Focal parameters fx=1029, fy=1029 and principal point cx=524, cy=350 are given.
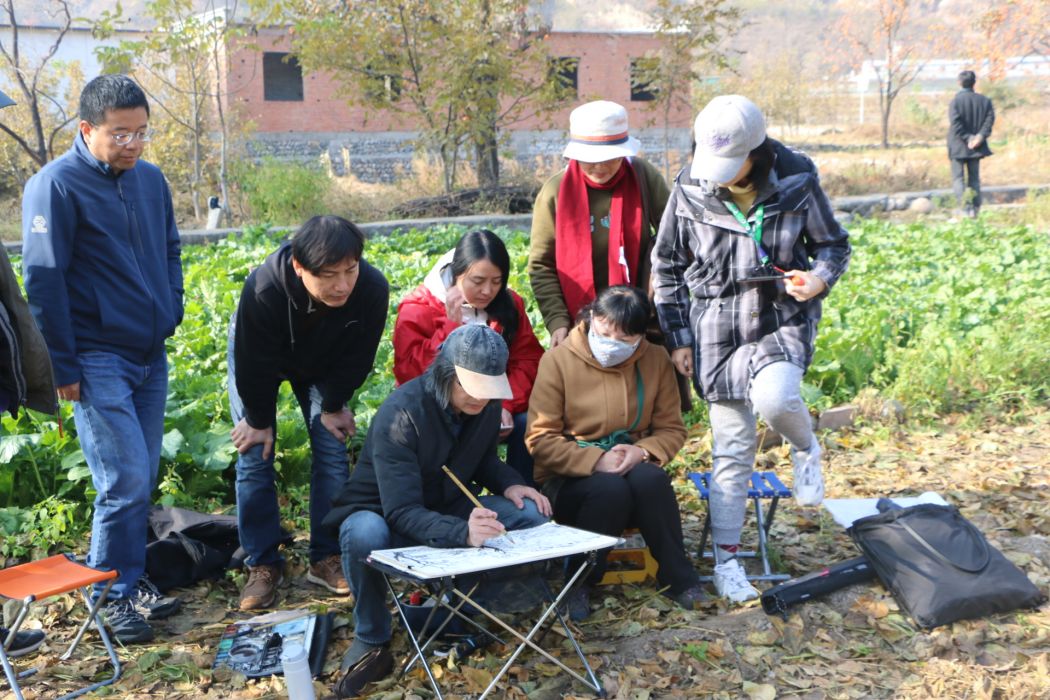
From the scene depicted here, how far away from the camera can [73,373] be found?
350 centimetres

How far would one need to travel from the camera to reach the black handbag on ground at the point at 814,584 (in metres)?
3.72

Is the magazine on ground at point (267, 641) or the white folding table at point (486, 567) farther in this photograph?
the magazine on ground at point (267, 641)

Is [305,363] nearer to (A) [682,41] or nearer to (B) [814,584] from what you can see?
(B) [814,584]

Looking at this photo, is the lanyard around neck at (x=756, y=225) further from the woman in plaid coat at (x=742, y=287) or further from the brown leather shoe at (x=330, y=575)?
A: the brown leather shoe at (x=330, y=575)

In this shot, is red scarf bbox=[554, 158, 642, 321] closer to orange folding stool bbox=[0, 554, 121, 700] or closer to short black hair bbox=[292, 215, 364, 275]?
short black hair bbox=[292, 215, 364, 275]

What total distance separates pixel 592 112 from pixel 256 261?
21.3 feet

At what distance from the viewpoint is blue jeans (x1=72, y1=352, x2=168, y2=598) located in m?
3.60

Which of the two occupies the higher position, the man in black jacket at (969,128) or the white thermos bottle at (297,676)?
the man in black jacket at (969,128)

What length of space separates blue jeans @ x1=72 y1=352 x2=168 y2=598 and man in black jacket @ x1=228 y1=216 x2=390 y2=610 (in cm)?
39

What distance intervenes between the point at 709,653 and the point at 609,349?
116 cm

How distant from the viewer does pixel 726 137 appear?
353 centimetres

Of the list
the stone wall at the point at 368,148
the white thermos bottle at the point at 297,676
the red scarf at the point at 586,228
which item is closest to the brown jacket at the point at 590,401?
the red scarf at the point at 586,228

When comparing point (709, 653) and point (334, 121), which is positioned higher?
point (334, 121)

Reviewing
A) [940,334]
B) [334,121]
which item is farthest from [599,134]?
[334,121]
